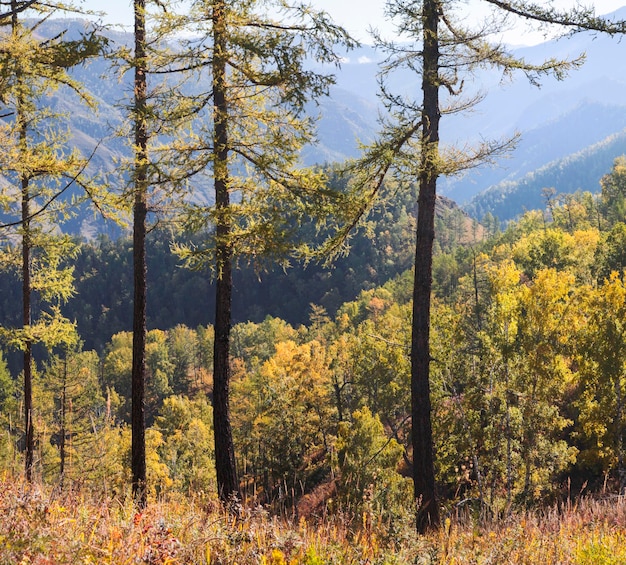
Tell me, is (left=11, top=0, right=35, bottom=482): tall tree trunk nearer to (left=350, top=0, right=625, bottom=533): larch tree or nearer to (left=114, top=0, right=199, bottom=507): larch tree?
(left=114, top=0, right=199, bottom=507): larch tree

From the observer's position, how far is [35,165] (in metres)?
8.09

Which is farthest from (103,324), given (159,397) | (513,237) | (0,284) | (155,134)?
(155,134)

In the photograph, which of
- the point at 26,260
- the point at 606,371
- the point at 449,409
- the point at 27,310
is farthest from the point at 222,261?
the point at 606,371

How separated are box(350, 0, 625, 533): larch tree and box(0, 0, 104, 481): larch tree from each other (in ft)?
13.8

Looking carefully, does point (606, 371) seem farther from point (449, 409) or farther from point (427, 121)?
point (427, 121)

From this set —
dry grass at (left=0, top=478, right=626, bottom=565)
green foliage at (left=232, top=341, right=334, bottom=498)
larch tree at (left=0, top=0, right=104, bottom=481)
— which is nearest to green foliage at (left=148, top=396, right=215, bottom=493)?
green foliage at (left=232, top=341, right=334, bottom=498)

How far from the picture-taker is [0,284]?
182 m

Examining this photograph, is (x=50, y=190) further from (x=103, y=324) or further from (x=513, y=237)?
(x=103, y=324)

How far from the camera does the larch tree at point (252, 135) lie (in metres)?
7.61

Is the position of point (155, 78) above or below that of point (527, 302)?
above

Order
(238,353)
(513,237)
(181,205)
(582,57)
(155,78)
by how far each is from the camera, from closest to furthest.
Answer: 1. (582,57)
2. (181,205)
3. (155,78)
4. (513,237)
5. (238,353)

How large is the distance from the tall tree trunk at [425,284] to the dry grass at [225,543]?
3531mm

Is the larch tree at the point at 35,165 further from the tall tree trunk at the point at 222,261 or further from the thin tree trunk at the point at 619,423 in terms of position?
the thin tree trunk at the point at 619,423

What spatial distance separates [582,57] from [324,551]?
7360mm
